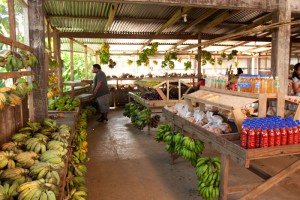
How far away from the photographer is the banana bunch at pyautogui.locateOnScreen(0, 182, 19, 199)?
1.89 m

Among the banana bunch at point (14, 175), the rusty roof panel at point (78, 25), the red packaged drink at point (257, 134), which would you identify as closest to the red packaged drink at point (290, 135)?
the red packaged drink at point (257, 134)

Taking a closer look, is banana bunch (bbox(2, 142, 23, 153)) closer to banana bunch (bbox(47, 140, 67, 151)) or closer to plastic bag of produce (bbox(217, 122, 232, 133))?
banana bunch (bbox(47, 140, 67, 151))

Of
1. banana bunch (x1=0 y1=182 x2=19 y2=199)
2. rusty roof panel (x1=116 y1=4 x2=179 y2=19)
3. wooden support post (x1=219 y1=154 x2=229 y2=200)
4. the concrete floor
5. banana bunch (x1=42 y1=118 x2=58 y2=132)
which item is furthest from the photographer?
rusty roof panel (x1=116 y1=4 x2=179 y2=19)

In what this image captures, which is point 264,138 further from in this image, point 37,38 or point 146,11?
point 146,11

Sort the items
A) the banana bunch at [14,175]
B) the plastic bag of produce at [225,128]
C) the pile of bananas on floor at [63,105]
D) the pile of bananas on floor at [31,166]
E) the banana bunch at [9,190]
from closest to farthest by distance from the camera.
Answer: the banana bunch at [9,190] < the pile of bananas on floor at [31,166] < the banana bunch at [14,175] < the plastic bag of produce at [225,128] < the pile of bananas on floor at [63,105]

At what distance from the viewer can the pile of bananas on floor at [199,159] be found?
3137mm

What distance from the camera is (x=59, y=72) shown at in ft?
27.5

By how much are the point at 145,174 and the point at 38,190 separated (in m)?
2.59

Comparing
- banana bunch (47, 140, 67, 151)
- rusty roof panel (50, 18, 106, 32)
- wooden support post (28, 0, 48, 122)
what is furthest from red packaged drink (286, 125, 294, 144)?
rusty roof panel (50, 18, 106, 32)

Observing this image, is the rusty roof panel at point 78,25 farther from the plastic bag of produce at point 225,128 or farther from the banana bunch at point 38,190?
the banana bunch at point 38,190

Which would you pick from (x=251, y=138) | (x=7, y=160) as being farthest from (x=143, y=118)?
(x=7, y=160)

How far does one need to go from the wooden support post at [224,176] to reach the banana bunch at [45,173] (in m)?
1.79

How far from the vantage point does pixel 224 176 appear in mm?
2941

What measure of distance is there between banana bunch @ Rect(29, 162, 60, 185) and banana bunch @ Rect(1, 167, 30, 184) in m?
0.09
